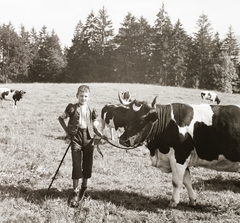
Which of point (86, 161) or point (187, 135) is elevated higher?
point (187, 135)

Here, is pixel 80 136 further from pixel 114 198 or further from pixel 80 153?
pixel 114 198

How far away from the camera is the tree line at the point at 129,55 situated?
5297 centimetres

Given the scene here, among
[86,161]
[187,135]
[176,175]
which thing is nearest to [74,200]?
[86,161]

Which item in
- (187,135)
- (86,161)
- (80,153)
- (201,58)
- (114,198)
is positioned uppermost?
(201,58)

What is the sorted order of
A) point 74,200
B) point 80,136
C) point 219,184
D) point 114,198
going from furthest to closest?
1. point 219,184
2. point 114,198
3. point 80,136
4. point 74,200

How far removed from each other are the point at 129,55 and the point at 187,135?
174ft

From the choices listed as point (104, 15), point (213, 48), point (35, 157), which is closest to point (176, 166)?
point (35, 157)

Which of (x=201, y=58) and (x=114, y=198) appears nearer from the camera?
(x=114, y=198)

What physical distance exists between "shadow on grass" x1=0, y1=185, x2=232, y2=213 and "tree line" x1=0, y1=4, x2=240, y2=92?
46.1 m

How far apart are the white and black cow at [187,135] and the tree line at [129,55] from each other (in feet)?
151

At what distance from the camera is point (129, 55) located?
57.6 m

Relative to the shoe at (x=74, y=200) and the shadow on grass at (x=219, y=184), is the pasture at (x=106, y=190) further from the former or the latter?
the shoe at (x=74, y=200)

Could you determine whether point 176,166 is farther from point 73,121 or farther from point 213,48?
point 213,48

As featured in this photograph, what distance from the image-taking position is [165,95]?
2941 cm
